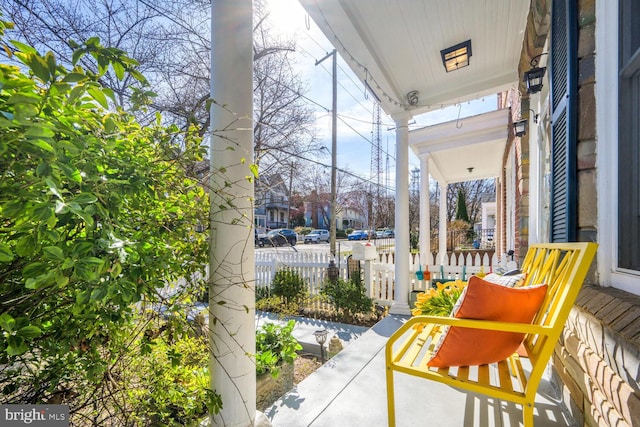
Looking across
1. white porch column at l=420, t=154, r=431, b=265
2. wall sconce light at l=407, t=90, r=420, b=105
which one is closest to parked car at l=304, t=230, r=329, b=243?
white porch column at l=420, t=154, r=431, b=265

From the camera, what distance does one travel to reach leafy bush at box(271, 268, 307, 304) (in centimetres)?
460

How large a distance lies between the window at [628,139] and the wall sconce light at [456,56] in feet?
6.19

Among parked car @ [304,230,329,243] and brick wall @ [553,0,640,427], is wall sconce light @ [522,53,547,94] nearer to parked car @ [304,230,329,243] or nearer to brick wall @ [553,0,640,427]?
brick wall @ [553,0,640,427]

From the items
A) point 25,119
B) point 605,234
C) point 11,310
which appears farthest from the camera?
point 605,234

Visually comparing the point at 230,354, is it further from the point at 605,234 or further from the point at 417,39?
the point at 417,39

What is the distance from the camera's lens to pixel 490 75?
11.6 ft

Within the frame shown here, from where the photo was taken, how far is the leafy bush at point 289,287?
4598mm

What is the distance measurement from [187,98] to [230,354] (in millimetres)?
4761

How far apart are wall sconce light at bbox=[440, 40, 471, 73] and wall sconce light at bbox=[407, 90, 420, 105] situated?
0.62 meters

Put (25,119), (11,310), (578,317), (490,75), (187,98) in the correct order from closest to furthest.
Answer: (25,119), (11,310), (578,317), (490,75), (187,98)

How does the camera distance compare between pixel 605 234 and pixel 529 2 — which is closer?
pixel 605 234

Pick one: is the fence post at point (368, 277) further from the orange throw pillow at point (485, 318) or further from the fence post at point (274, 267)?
the orange throw pillow at point (485, 318)

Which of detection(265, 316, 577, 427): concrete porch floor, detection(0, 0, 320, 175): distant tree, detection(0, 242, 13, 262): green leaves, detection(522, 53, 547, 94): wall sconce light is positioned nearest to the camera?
detection(0, 242, 13, 262): green leaves

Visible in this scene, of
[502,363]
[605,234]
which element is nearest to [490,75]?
[605,234]
